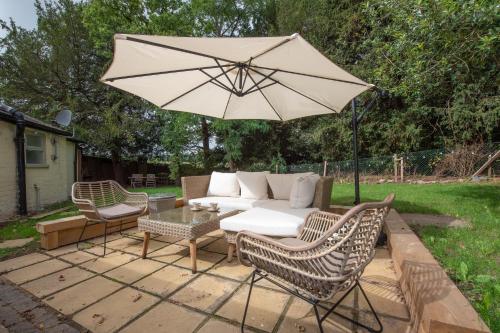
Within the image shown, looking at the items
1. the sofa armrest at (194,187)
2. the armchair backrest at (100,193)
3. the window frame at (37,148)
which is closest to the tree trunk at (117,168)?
the window frame at (37,148)

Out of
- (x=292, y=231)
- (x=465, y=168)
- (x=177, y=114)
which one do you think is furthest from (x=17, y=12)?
(x=465, y=168)

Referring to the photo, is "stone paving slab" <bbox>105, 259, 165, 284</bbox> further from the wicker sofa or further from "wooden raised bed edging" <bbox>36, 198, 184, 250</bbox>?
"wooden raised bed edging" <bbox>36, 198, 184, 250</bbox>

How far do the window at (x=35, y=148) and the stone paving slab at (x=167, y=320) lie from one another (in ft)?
25.5

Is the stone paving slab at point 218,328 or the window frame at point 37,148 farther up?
the window frame at point 37,148

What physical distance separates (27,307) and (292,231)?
2434 millimetres

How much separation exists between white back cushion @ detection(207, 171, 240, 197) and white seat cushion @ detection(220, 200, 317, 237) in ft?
5.17

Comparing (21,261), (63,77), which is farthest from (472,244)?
(63,77)

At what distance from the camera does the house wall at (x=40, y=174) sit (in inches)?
245

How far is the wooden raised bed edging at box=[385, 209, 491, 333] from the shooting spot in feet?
4.17

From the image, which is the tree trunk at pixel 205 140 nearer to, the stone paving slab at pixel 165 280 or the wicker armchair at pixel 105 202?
the wicker armchair at pixel 105 202

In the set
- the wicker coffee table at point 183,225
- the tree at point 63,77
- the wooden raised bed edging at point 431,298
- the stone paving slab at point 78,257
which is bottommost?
the stone paving slab at point 78,257

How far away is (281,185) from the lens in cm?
447

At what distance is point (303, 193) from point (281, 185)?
2.77ft

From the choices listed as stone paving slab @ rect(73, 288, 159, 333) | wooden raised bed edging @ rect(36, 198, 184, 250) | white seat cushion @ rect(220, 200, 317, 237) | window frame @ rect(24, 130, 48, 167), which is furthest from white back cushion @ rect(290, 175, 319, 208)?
window frame @ rect(24, 130, 48, 167)
